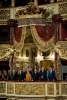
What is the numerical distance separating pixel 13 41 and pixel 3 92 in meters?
2.62

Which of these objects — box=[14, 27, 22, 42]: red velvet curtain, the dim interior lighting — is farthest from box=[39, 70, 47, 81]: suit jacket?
the dim interior lighting

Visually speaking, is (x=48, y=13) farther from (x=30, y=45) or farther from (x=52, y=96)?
(x=52, y=96)

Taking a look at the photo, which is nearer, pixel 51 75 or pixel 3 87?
pixel 51 75

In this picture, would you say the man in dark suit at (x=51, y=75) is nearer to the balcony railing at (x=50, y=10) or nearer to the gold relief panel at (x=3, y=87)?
the gold relief panel at (x=3, y=87)

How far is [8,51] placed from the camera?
61.1 ft

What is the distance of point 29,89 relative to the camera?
1708cm

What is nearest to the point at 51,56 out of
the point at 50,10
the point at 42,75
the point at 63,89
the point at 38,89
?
the point at 50,10

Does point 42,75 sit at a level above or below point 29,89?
above

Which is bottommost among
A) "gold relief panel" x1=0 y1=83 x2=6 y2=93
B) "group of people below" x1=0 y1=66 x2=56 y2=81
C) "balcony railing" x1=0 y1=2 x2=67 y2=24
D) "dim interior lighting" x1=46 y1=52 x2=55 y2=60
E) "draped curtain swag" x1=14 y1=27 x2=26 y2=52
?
"gold relief panel" x1=0 y1=83 x2=6 y2=93

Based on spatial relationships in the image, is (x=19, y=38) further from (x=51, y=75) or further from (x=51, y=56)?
(x=51, y=75)

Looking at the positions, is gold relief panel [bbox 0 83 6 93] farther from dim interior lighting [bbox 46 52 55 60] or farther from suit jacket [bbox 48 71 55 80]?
dim interior lighting [bbox 46 52 55 60]

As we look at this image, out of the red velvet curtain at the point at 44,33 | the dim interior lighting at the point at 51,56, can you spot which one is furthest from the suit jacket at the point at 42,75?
the dim interior lighting at the point at 51,56

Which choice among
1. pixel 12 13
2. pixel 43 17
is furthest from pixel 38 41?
pixel 12 13

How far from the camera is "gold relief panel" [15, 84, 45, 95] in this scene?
16.9m
